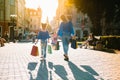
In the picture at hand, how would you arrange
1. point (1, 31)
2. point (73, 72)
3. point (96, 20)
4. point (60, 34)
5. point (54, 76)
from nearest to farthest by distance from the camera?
1. point (54, 76)
2. point (73, 72)
3. point (60, 34)
4. point (96, 20)
5. point (1, 31)

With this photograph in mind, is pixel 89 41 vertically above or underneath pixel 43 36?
underneath

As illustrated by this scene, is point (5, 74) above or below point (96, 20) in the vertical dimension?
below

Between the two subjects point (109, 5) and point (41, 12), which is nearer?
point (109, 5)

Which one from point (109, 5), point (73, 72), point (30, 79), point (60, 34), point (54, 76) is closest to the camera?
point (30, 79)

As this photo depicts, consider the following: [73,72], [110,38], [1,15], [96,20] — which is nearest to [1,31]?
[1,15]

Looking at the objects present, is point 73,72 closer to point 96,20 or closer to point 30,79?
point 30,79

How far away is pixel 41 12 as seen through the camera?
16362cm

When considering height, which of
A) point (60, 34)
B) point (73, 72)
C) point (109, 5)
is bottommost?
point (73, 72)

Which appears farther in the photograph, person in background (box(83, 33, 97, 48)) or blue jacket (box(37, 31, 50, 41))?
person in background (box(83, 33, 97, 48))

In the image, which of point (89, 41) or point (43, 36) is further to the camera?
point (89, 41)

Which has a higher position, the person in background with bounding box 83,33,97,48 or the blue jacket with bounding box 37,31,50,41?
the blue jacket with bounding box 37,31,50,41

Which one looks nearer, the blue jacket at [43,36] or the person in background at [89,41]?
the blue jacket at [43,36]

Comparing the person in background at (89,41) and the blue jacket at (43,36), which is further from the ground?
the blue jacket at (43,36)

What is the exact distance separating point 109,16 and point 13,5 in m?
42.6
